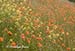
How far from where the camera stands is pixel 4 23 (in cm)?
600

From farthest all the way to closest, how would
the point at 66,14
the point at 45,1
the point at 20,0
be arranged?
the point at 45,1 < the point at 66,14 < the point at 20,0

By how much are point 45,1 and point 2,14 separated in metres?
8.31

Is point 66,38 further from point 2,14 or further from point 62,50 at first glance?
point 2,14

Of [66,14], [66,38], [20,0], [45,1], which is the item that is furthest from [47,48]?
[45,1]

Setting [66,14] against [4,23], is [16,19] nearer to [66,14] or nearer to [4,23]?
[4,23]

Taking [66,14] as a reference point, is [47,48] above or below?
above

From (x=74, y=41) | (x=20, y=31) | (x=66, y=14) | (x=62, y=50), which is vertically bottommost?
(x=66, y=14)

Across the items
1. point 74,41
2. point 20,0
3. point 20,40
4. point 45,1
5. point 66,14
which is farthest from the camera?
point 45,1

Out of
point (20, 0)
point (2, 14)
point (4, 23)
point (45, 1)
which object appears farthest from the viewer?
point (45, 1)

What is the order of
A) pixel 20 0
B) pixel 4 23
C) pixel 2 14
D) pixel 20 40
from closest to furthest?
pixel 20 40 → pixel 4 23 → pixel 2 14 → pixel 20 0

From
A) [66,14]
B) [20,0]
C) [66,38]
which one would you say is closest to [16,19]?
[66,38]

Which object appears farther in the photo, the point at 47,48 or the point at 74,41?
the point at 74,41

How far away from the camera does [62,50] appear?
6.70m

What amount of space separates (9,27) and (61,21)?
549 cm
